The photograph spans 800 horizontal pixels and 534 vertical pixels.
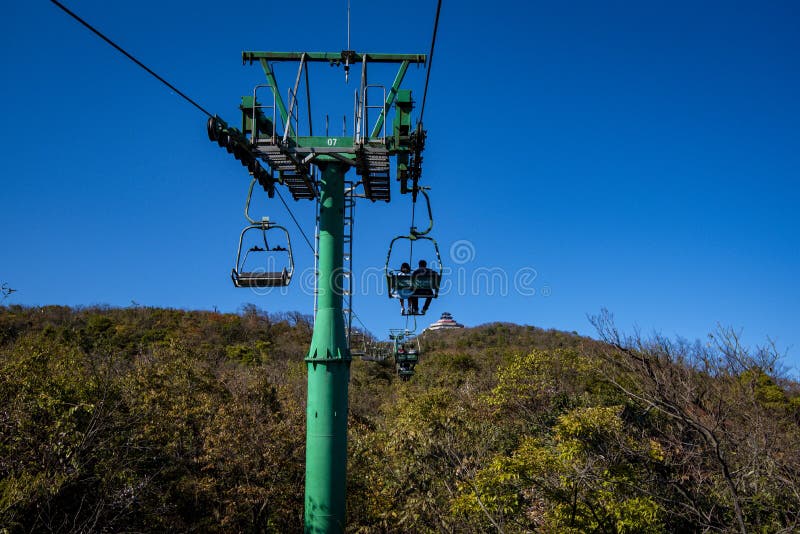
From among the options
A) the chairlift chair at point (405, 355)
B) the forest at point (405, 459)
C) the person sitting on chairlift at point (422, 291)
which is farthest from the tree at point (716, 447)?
the chairlift chair at point (405, 355)

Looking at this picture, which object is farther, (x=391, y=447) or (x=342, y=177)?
(x=391, y=447)

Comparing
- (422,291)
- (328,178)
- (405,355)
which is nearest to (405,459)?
(422,291)

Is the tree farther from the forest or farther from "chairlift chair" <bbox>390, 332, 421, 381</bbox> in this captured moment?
"chairlift chair" <bbox>390, 332, 421, 381</bbox>

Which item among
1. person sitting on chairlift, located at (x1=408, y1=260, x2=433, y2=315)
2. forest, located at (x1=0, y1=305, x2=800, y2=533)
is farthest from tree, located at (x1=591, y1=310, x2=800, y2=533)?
person sitting on chairlift, located at (x1=408, y1=260, x2=433, y2=315)

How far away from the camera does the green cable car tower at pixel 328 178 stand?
819 cm

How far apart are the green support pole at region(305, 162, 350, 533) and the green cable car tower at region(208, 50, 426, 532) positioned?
0.01 meters

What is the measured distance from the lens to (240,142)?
8000 millimetres

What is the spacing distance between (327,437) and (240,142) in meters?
4.50

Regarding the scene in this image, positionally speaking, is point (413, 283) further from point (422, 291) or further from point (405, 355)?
point (405, 355)

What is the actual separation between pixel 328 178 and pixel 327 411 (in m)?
3.73

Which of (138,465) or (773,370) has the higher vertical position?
(773,370)

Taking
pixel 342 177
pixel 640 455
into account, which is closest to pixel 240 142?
pixel 342 177

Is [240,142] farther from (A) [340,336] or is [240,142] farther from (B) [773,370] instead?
(B) [773,370]

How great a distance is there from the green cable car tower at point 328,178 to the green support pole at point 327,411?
0.01 metres
